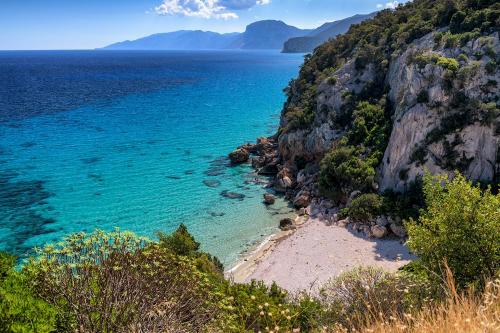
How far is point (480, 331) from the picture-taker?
5359mm

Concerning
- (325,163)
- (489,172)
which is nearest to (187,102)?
(325,163)

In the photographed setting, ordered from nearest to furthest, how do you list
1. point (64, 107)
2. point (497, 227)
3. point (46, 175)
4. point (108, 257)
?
point (108, 257), point (497, 227), point (46, 175), point (64, 107)

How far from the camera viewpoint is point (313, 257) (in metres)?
29.6

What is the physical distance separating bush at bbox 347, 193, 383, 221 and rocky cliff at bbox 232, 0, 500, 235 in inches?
83.6

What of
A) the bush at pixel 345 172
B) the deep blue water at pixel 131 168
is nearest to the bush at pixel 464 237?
the deep blue water at pixel 131 168

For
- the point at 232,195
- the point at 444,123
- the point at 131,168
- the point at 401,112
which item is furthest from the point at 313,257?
the point at 131,168

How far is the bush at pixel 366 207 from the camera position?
108ft

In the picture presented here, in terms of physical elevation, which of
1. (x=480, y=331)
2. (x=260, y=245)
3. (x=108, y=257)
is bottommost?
(x=260, y=245)

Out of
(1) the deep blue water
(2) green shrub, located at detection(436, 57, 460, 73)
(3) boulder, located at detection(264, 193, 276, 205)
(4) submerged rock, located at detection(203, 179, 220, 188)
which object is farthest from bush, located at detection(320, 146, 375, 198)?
(4) submerged rock, located at detection(203, 179, 220, 188)

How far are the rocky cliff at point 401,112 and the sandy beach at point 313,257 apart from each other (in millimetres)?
5840

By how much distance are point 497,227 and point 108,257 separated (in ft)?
41.3

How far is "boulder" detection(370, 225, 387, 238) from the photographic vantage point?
31131 mm

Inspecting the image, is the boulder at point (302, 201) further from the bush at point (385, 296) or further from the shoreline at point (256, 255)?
the bush at point (385, 296)

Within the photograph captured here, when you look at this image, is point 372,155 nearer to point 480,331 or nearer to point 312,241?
point 312,241
